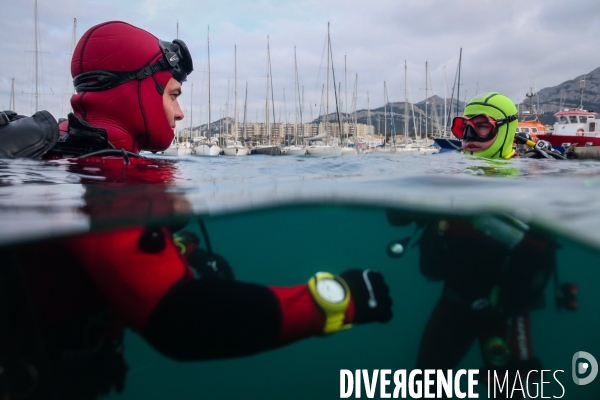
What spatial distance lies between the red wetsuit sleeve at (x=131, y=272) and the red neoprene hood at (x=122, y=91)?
5.72ft

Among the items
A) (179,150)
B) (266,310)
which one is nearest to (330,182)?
(266,310)

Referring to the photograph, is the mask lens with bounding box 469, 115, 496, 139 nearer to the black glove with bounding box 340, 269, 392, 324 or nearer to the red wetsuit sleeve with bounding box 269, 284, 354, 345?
the black glove with bounding box 340, 269, 392, 324

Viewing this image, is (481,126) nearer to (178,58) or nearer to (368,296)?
(178,58)

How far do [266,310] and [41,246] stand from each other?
1.45 metres

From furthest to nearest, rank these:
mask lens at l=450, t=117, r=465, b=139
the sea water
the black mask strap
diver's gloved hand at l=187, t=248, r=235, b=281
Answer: mask lens at l=450, t=117, r=465, b=139 < the black mask strap < the sea water < diver's gloved hand at l=187, t=248, r=235, b=281

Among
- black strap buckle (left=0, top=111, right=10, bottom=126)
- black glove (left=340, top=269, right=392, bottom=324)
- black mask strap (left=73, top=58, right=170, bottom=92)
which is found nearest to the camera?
black glove (left=340, top=269, right=392, bottom=324)

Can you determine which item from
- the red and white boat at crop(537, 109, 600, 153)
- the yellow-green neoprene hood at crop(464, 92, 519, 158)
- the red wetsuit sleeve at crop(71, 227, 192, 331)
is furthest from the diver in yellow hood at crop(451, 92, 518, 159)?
the red and white boat at crop(537, 109, 600, 153)

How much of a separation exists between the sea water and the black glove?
0.54m

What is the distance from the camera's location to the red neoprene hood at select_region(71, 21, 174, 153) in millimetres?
3305

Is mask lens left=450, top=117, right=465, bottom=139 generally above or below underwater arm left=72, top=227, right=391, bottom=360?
above

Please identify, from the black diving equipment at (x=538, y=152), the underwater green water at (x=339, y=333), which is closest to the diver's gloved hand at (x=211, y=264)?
the underwater green water at (x=339, y=333)

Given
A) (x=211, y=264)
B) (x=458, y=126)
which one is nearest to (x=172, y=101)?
(x=211, y=264)

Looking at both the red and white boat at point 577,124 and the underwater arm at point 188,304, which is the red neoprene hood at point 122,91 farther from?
the red and white boat at point 577,124

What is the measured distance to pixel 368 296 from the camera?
200 centimetres
